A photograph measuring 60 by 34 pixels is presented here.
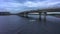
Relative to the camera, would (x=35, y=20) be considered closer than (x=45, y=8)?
No

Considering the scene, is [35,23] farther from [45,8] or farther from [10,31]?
[10,31]

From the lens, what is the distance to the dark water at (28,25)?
151 cm

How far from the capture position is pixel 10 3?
1444mm

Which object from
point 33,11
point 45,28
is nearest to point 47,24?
point 45,28

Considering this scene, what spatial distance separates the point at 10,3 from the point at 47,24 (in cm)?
74

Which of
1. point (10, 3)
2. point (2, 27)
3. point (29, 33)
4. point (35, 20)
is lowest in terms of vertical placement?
point (29, 33)

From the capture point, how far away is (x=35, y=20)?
4.97 feet

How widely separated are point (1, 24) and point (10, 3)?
430 millimetres

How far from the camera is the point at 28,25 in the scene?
1.55 metres

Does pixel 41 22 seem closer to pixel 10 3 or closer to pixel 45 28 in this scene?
pixel 45 28

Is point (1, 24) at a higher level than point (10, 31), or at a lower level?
higher

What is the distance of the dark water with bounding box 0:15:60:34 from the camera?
1510 mm

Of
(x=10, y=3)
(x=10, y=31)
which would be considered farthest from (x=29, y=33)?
(x=10, y=3)

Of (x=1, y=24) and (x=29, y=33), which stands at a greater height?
(x=1, y=24)
